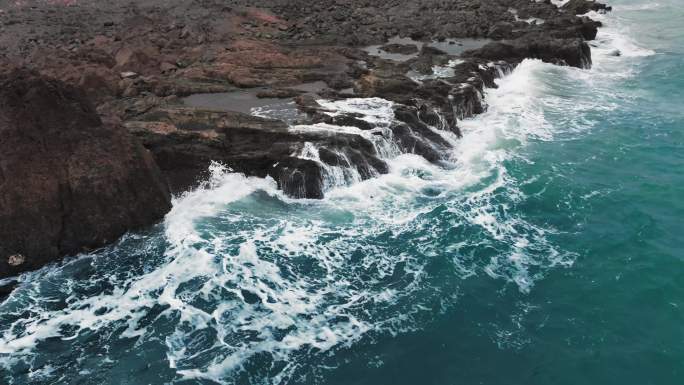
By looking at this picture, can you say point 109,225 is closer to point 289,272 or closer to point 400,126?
point 289,272

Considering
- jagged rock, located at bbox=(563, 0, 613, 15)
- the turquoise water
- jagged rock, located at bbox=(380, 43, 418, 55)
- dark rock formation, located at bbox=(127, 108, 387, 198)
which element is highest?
jagged rock, located at bbox=(563, 0, 613, 15)

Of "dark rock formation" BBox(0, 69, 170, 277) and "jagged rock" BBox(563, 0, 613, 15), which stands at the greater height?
"jagged rock" BBox(563, 0, 613, 15)

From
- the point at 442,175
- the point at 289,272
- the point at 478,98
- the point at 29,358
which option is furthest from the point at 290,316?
the point at 478,98

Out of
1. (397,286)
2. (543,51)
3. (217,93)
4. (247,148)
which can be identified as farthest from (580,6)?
(397,286)

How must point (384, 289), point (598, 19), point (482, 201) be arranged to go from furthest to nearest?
point (598, 19) < point (482, 201) < point (384, 289)

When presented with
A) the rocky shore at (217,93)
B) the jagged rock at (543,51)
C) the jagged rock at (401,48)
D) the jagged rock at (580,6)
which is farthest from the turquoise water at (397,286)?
the jagged rock at (580,6)

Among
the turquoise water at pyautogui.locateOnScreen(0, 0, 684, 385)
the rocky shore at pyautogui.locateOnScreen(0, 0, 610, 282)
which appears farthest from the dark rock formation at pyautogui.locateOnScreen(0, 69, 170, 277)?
the turquoise water at pyautogui.locateOnScreen(0, 0, 684, 385)

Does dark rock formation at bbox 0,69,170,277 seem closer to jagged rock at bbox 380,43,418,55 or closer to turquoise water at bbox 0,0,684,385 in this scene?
turquoise water at bbox 0,0,684,385
